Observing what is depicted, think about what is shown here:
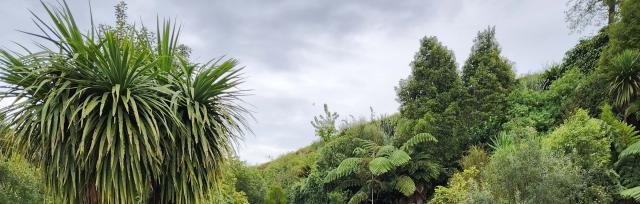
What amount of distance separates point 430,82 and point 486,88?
1.56 meters

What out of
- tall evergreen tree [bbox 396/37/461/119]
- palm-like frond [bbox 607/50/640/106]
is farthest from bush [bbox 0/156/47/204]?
palm-like frond [bbox 607/50/640/106]

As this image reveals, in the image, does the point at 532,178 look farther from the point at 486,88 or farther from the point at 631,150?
the point at 486,88

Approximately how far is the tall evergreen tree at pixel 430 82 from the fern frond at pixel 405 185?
2.02 metres

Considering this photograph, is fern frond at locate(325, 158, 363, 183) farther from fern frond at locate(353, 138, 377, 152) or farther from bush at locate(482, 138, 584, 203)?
bush at locate(482, 138, 584, 203)

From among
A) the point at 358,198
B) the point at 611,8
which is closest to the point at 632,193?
the point at 358,198

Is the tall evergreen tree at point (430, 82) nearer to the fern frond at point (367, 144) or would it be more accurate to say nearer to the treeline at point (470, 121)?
the treeline at point (470, 121)

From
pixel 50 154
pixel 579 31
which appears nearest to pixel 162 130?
pixel 50 154

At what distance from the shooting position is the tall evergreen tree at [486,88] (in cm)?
1421

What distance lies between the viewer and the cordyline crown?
16.7ft

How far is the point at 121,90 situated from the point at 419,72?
1076cm

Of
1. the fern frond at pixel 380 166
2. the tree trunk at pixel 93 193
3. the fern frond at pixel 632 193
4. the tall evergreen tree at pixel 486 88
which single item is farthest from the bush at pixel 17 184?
Answer: the fern frond at pixel 632 193

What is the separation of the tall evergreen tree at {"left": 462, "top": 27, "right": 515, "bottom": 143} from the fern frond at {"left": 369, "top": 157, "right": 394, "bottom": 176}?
264cm

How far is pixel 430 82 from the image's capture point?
576 inches

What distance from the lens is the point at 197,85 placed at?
585 centimetres
